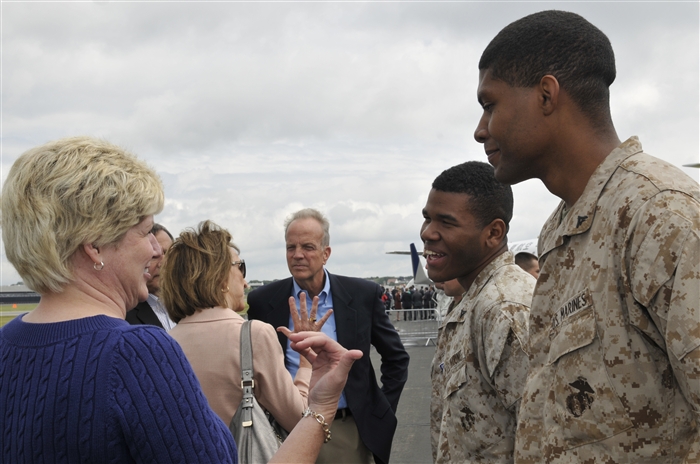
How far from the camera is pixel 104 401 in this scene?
1.51 m

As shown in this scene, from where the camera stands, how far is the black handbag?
2.89 metres

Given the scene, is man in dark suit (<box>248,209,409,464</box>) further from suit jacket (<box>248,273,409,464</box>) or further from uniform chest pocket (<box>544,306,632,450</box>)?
uniform chest pocket (<box>544,306,632,450</box>)

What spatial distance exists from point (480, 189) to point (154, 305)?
2.69m

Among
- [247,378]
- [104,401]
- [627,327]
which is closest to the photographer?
[627,327]

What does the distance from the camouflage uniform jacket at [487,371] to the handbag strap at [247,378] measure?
95 centimetres

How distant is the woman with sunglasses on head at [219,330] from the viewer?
9.88 feet

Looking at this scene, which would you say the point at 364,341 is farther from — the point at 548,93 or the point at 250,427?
the point at 548,93

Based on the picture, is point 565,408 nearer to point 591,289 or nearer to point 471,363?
point 591,289

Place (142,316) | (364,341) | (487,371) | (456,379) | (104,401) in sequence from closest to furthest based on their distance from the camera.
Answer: (104,401)
(487,371)
(456,379)
(142,316)
(364,341)

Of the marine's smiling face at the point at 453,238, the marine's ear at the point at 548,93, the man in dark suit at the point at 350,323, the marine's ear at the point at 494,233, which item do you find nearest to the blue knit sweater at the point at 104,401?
the marine's ear at the point at 548,93

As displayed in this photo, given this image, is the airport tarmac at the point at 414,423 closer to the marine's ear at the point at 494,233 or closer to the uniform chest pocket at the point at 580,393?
the marine's ear at the point at 494,233

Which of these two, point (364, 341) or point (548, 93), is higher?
point (548, 93)

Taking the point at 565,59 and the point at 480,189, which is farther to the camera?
the point at 480,189

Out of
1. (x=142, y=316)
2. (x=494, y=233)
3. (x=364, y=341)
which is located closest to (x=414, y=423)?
(x=364, y=341)
